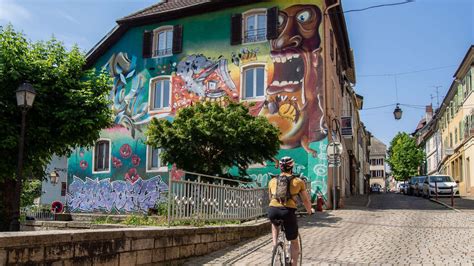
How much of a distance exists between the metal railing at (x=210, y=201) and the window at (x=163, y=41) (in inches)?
506

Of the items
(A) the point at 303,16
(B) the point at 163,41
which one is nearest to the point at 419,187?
(A) the point at 303,16

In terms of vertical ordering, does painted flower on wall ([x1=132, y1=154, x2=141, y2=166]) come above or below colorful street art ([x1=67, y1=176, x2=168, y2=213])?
above

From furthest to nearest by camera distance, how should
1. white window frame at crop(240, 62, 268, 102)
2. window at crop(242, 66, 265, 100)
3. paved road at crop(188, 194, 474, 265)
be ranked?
1. window at crop(242, 66, 265, 100)
2. white window frame at crop(240, 62, 268, 102)
3. paved road at crop(188, 194, 474, 265)

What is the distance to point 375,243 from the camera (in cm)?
1050

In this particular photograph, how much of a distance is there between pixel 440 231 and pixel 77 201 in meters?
18.3

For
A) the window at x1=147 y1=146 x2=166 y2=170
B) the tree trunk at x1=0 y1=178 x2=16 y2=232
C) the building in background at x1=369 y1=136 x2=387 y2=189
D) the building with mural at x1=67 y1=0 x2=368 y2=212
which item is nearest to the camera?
the tree trunk at x1=0 y1=178 x2=16 y2=232

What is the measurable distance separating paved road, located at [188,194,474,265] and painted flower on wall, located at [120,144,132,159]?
1141 cm

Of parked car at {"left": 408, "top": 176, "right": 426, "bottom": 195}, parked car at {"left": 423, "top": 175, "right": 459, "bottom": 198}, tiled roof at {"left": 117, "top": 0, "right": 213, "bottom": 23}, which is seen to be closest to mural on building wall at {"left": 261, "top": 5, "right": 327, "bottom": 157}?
tiled roof at {"left": 117, "top": 0, "right": 213, "bottom": 23}

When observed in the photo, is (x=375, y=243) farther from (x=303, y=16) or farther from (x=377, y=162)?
(x=377, y=162)

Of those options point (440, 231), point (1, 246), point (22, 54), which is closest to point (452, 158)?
point (440, 231)

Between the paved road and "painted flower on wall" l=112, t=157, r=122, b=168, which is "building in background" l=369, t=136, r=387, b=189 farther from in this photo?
the paved road

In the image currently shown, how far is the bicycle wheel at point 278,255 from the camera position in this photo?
20.8 ft

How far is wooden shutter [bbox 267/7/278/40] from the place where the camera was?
21406 mm

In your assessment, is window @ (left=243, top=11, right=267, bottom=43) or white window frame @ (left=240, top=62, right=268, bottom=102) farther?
window @ (left=243, top=11, right=267, bottom=43)
